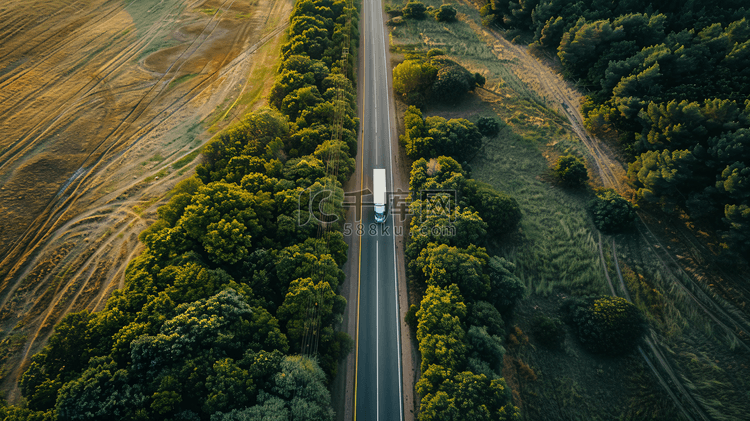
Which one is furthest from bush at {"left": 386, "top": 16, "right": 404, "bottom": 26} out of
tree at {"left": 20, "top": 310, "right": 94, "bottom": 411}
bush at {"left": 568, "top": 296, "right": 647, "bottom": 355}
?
tree at {"left": 20, "top": 310, "right": 94, "bottom": 411}

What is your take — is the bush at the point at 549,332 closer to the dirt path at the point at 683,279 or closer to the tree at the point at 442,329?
the dirt path at the point at 683,279

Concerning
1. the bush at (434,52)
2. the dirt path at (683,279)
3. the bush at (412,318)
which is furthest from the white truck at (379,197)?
the bush at (434,52)

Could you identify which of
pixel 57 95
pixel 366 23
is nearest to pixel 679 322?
pixel 366 23

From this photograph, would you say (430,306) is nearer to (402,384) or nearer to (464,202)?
(402,384)

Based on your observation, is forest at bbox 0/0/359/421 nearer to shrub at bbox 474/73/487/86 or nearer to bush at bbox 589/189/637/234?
shrub at bbox 474/73/487/86

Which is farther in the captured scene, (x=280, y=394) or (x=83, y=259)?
(x=83, y=259)

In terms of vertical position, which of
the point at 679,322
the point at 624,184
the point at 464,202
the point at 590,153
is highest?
the point at 590,153
